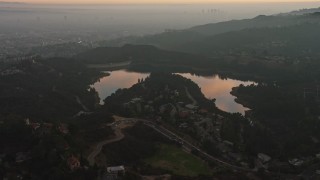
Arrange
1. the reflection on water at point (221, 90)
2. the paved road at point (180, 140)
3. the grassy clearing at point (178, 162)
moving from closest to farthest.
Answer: the grassy clearing at point (178, 162) → the paved road at point (180, 140) → the reflection on water at point (221, 90)

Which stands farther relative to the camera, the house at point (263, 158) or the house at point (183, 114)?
the house at point (183, 114)

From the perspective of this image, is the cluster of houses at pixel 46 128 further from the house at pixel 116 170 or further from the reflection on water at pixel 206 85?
the reflection on water at pixel 206 85

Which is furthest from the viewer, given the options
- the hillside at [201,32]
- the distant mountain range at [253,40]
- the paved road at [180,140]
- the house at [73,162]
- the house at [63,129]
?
the hillside at [201,32]

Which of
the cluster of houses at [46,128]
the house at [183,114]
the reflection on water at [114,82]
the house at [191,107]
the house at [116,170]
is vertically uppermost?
the cluster of houses at [46,128]

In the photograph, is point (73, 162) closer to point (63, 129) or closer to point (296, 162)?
point (63, 129)

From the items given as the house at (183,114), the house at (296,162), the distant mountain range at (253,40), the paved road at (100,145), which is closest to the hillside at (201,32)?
the distant mountain range at (253,40)

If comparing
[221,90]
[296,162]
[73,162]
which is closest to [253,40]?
[221,90]

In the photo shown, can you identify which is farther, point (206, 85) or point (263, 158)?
point (206, 85)
